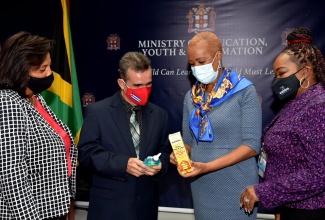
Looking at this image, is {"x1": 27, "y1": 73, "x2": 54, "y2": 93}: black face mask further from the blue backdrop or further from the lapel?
the blue backdrop

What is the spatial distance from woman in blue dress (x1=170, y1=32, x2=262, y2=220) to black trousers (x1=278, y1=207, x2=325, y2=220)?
0.76 feet

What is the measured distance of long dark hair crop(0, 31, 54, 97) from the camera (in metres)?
1.58

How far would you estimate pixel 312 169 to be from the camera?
1.54 meters

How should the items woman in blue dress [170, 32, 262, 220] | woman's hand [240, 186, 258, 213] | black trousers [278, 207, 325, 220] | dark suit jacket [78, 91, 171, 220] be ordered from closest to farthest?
black trousers [278, 207, 325, 220] < woman's hand [240, 186, 258, 213] < woman in blue dress [170, 32, 262, 220] < dark suit jacket [78, 91, 171, 220]

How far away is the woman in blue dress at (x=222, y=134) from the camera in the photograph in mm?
1849

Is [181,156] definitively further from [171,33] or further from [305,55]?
[171,33]

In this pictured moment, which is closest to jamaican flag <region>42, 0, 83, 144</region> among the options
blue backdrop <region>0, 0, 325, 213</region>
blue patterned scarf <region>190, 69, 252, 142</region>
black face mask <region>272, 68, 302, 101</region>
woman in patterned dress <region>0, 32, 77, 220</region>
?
blue backdrop <region>0, 0, 325, 213</region>

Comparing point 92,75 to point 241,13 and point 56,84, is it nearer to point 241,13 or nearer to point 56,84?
point 56,84

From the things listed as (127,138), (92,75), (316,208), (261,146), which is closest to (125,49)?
(92,75)

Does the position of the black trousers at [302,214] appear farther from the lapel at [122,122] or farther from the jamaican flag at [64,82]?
the jamaican flag at [64,82]

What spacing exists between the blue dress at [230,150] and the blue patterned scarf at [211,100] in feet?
0.09

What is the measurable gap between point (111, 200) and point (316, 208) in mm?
1143

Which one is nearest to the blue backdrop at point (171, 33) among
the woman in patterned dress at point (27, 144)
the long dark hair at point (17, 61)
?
the woman in patterned dress at point (27, 144)

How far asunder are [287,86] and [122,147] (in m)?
1.01
